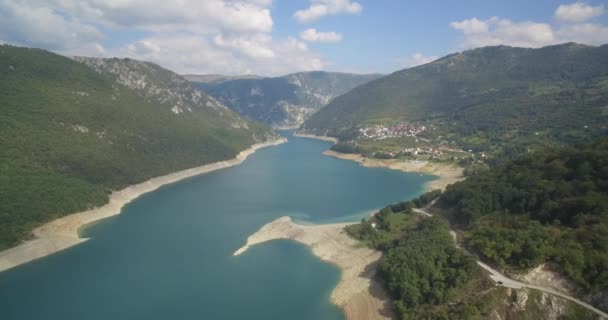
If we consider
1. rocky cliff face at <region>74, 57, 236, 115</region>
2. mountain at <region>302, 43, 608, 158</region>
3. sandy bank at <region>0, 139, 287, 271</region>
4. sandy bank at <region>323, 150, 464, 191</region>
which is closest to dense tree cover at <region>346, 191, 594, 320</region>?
sandy bank at <region>323, 150, 464, 191</region>

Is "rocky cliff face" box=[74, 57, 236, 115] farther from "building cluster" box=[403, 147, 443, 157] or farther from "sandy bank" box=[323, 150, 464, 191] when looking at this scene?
"building cluster" box=[403, 147, 443, 157]

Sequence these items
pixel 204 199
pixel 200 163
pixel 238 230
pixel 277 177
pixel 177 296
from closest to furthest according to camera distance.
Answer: pixel 177 296
pixel 238 230
pixel 204 199
pixel 277 177
pixel 200 163

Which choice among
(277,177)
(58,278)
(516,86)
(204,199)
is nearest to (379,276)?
(58,278)

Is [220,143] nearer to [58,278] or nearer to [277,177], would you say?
[277,177]

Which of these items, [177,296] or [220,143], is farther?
[220,143]

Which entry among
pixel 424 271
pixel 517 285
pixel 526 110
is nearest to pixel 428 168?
pixel 526 110

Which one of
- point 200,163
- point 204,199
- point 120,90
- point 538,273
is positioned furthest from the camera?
point 120,90
